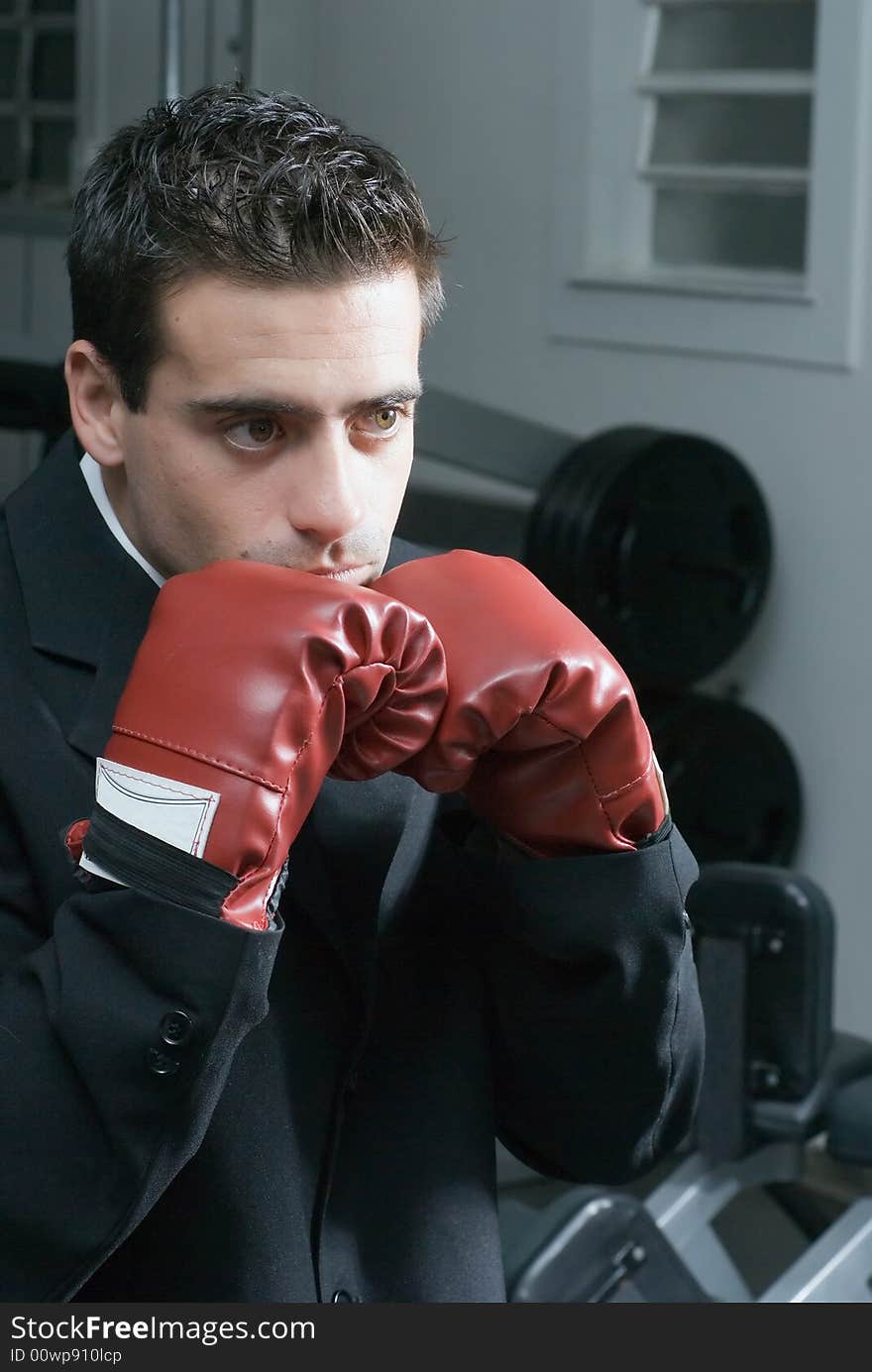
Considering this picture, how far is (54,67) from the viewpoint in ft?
17.2

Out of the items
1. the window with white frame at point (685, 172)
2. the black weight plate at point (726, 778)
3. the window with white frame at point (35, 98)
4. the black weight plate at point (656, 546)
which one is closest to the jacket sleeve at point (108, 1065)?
the black weight plate at point (656, 546)

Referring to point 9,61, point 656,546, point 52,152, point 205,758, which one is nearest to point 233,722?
point 205,758

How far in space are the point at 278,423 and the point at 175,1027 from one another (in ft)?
1.11

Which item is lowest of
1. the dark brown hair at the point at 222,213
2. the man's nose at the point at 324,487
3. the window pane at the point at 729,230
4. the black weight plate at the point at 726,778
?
the black weight plate at the point at 726,778

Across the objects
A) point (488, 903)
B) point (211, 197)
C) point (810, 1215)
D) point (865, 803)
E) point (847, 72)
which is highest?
point (847, 72)

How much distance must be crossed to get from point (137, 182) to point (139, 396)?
0.39 ft

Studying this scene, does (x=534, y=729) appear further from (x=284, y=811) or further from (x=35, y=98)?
(x=35, y=98)

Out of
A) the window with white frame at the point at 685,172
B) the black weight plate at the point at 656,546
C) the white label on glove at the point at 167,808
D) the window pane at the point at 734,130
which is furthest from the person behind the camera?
the window pane at the point at 734,130

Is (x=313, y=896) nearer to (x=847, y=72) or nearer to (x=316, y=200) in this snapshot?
(x=316, y=200)

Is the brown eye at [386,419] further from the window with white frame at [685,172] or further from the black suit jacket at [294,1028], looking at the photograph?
the window with white frame at [685,172]

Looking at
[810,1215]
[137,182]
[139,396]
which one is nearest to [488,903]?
[139,396]

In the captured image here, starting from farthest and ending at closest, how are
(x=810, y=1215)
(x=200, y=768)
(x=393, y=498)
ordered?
(x=810, y=1215) < (x=393, y=498) < (x=200, y=768)

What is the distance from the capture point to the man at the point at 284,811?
0.86 meters

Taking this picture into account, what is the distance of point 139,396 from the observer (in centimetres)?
96
